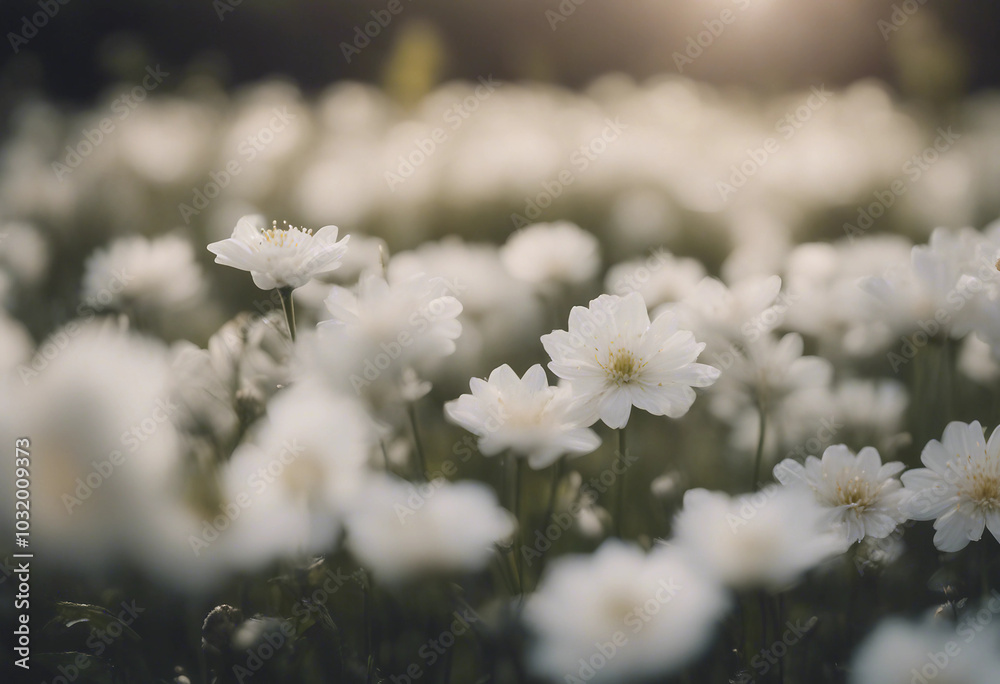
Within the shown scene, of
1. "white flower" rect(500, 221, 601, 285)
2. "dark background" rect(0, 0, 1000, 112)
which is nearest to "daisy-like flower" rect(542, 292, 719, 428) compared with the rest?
"white flower" rect(500, 221, 601, 285)

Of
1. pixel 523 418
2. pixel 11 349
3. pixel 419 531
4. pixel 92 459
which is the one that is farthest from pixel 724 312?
pixel 11 349

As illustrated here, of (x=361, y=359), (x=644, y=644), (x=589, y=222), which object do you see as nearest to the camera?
(x=644, y=644)

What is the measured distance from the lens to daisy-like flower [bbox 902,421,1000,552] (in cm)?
66

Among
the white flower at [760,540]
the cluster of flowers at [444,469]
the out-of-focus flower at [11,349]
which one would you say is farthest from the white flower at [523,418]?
the out-of-focus flower at [11,349]

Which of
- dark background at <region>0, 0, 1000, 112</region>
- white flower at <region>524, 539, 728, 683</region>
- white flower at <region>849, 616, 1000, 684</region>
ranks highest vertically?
white flower at <region>524, 539, 728, 683</region>

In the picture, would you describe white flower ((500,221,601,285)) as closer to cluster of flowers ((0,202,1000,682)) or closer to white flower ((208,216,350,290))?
cluster of flowers ((0,202,1000,682))

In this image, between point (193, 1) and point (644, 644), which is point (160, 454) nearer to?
point (644, 644)

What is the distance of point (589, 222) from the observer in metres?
2.24

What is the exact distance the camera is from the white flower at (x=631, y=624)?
1.98 ft

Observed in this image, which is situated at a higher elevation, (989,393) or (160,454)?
(160,454)

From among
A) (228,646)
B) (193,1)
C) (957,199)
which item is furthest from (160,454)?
(193,1)

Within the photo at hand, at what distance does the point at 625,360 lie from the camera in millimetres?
744

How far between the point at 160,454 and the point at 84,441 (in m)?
0.06

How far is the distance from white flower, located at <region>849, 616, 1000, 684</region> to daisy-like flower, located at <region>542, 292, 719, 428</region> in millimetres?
242
